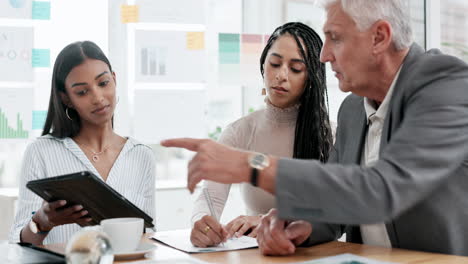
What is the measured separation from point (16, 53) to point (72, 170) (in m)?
1.06

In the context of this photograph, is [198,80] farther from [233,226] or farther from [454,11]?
[454,11]

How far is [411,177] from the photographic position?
1.12m

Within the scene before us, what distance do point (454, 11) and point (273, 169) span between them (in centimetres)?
326

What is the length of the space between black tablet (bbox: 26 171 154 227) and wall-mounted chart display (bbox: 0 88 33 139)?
56.9 inches

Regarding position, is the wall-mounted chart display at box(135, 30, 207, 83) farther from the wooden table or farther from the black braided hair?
the wooden table

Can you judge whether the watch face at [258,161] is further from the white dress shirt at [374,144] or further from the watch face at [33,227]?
the watch face at [33,227]

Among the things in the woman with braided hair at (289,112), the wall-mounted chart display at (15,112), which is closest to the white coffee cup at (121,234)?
the woman with braided hair at (289,112)

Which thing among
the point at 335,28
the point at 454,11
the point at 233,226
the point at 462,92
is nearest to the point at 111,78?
the point at 233,226

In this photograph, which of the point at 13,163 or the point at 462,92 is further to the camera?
the point at 13,163

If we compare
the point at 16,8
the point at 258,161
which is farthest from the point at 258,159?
the point at 16,8

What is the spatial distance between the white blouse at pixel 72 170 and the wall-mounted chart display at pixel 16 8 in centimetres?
101

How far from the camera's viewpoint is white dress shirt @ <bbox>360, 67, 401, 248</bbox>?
1426 millimetres

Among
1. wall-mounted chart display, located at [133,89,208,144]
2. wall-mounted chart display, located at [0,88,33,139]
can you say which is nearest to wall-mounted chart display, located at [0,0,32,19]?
wall-mounted chart display, located at [0,88,33,139]

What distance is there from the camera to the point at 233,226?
1.56 metres
